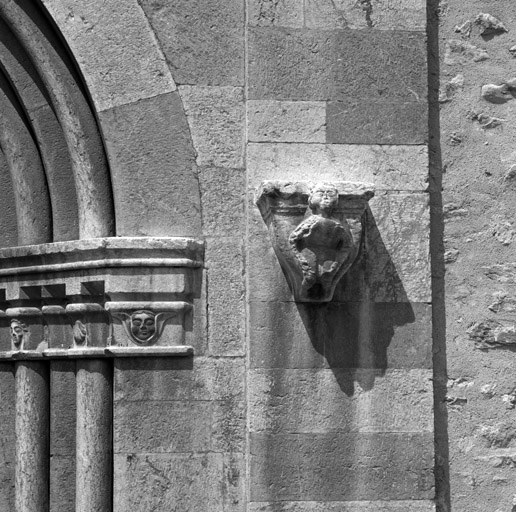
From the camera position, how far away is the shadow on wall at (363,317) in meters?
4.68

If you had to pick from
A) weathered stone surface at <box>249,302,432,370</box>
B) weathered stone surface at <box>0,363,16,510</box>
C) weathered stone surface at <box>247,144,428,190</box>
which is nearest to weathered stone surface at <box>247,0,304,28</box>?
weathered stone surface at <box>247,144,428,190</box>

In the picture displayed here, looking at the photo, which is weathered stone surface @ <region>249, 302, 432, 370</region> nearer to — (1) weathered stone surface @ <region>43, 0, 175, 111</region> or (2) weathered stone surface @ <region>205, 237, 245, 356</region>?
(2) weathered stone surface @ <region>205, 237, 245, 356</region>

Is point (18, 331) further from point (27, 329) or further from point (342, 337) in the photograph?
point (342, 337)

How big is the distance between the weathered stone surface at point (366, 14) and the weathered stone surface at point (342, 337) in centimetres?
106

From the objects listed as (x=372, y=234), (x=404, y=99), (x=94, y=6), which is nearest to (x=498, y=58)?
(x=404, y=99)

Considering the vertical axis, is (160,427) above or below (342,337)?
below

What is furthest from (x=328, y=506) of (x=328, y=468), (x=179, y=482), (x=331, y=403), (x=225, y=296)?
(x=225, y=296)

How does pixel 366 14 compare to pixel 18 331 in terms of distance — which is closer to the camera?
pixel 366 14

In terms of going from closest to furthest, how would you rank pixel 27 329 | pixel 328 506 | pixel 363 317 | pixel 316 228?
pixel 316 228 < pixel 328 506 < pixel 363 317 < pixel 27 329

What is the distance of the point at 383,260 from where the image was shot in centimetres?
475

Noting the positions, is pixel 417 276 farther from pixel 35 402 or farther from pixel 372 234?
pixel 35 402

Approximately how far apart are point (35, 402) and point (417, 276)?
1.54 m

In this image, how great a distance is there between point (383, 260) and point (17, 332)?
4.74 feet

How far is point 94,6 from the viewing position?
4824 mm
